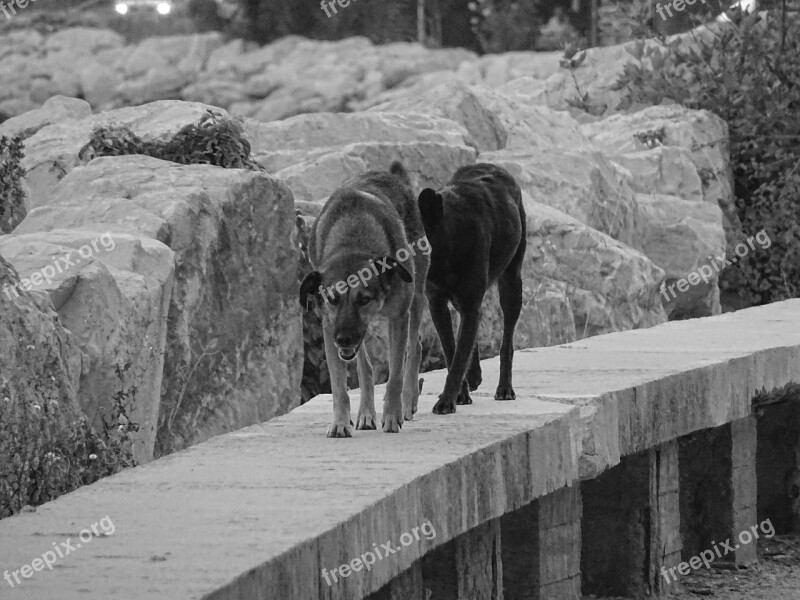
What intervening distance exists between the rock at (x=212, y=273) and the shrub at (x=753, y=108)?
8735 millimetres

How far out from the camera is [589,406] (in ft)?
26.9

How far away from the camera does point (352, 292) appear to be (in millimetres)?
7098

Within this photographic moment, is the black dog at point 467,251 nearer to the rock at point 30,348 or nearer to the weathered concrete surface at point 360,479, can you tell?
the weathered concrete surface at point 360,479

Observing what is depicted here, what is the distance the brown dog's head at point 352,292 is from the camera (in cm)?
699

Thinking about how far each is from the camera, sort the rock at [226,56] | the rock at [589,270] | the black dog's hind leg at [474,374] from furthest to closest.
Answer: the rock at [226,56] < the rock at [589,270] < the black dog's hind leg at [474,374]

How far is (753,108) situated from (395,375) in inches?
491

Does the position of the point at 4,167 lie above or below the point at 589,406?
above

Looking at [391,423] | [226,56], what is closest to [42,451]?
[391,423]

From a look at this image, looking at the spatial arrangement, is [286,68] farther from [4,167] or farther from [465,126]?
[4,167]

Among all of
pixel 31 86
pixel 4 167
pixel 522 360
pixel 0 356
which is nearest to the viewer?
pixel 0 356

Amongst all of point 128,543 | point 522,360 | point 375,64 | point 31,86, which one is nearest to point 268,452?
point 128,543

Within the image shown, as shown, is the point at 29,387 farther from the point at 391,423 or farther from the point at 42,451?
the point at 391,423

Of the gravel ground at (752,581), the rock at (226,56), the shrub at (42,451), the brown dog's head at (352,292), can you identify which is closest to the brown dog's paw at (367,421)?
the brown dog's head at (352,292)

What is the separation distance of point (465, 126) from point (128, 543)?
39.4 ft
